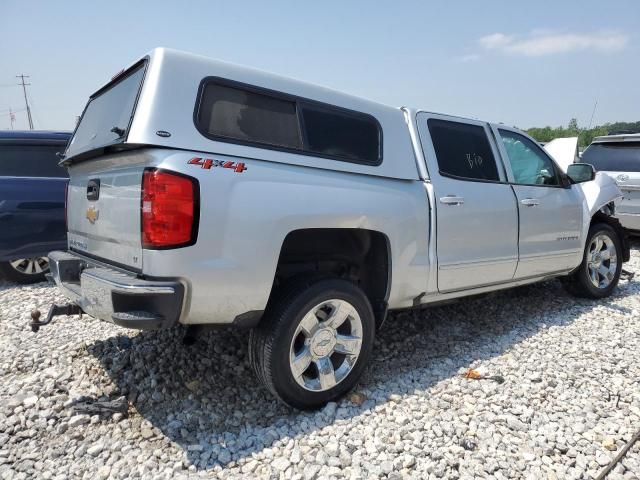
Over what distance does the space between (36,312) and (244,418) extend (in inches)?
59.4

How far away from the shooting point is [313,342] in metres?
2.59

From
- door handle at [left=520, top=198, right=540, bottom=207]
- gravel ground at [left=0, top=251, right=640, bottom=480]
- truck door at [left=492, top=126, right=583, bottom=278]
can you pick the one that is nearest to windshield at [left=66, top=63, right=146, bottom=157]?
gravel ground at [left=0, top=251, right=640, bottom=480]

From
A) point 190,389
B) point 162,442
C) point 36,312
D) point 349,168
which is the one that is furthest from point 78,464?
point 349,168

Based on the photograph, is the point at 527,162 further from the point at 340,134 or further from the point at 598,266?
the point at 340,134

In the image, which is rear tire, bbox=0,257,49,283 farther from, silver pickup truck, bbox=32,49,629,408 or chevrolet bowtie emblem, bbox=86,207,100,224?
chevrolet bowtie emblem, bbox=86,207,100,224

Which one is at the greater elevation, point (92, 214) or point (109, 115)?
point (109, 115)

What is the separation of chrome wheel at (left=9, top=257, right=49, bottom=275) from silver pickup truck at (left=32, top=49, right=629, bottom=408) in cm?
279

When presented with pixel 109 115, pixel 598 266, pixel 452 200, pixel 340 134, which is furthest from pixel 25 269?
pixel 598 266

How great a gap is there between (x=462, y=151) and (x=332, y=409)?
222 centimetres

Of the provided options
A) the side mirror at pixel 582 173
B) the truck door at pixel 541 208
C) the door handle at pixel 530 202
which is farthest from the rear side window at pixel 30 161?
the side mirror at pixel 582 173

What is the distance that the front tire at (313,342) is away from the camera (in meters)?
2.44

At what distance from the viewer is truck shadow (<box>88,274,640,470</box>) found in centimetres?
246

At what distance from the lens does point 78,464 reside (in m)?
2.18

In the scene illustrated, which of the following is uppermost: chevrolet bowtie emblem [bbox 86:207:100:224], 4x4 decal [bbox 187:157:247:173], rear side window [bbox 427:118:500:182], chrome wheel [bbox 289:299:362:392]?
rear side window [bbox 427:118:500:182]
